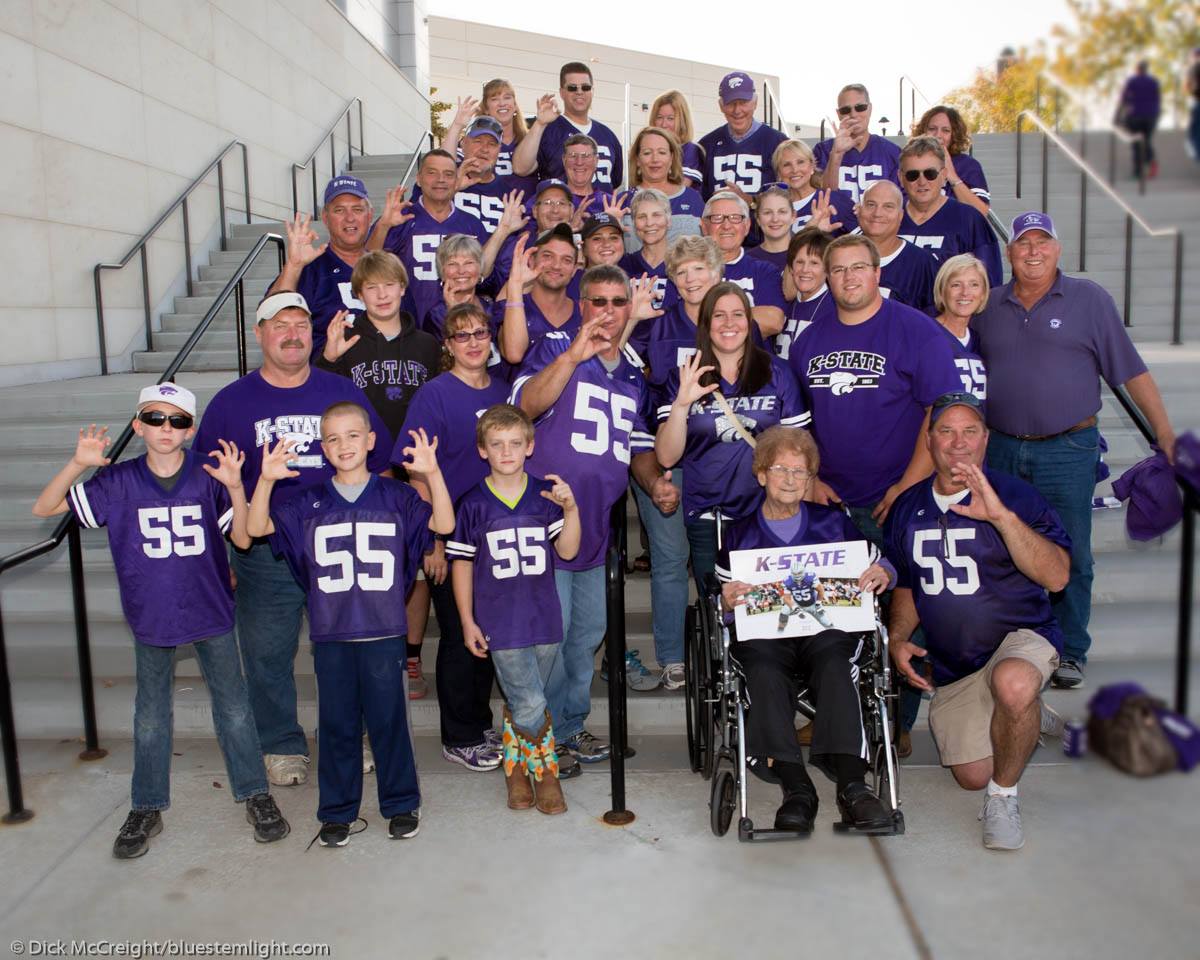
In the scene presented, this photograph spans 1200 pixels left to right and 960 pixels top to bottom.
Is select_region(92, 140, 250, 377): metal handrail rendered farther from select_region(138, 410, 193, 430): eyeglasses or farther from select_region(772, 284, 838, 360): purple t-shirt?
select_region(772, 284, 838, 360): purple t-shirt

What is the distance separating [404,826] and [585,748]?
90 centimetres

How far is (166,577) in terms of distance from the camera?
367cm

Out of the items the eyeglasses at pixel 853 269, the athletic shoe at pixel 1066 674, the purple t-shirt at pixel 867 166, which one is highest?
the purple t-shirt at pixel 867 166

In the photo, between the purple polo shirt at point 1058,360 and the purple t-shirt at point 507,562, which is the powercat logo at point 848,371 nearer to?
the purple polo shirt at point 1058,360

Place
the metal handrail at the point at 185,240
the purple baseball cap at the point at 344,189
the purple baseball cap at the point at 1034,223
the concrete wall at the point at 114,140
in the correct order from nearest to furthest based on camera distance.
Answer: the purple baseball cap at the point at 1034,223 < the purple baseball cap at the point at 344,189 < the concrete wall at the point at 114,140 < the metal handrail at the point at 185,240

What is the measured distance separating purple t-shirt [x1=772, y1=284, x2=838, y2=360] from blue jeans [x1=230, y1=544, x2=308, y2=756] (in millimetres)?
2276

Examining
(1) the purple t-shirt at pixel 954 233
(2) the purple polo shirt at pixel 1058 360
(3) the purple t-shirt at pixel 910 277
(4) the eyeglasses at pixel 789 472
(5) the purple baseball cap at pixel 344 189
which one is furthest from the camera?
(1) the purple t-shirt at pixel 954 233

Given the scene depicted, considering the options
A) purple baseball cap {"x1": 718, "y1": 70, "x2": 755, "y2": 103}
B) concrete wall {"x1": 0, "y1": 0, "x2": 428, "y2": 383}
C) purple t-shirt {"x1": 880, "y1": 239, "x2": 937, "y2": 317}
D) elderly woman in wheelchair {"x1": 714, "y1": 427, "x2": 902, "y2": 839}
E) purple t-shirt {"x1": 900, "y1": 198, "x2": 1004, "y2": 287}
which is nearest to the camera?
elderly woman in wheelchair {"x1": 714, "y1": 427, "x2": 902, "y2": 839}

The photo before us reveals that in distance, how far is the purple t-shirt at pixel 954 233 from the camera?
554 centimetres

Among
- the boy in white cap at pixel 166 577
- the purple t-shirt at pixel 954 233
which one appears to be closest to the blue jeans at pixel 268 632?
the boy in white cap at pixel 166 577

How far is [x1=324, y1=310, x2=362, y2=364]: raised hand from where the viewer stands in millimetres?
4555

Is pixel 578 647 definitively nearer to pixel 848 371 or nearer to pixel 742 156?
pixel 848 371

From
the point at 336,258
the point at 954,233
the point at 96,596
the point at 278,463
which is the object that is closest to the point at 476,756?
the point at 278,463

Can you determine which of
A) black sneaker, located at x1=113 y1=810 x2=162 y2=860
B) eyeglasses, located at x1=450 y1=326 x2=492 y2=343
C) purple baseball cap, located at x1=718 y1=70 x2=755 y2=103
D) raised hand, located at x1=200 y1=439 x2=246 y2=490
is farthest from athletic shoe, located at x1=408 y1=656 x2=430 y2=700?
purple baseball cap, located at x1=718 y1=70 x2=755 y2=103
